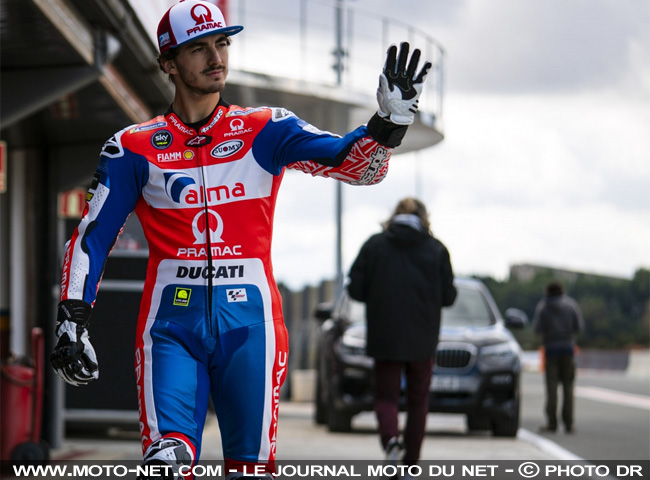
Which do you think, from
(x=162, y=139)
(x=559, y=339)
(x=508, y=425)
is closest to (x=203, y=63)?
(x=162, y=139)

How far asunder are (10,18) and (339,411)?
6.66 m

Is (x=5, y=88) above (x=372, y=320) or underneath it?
above

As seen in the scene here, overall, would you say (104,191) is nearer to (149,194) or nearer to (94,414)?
(149,194)

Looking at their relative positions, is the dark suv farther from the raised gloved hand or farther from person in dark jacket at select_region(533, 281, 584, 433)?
the raised gloved hand

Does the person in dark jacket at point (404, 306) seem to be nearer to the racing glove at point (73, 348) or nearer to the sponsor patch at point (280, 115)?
the sponsor patch at point (280, 115)

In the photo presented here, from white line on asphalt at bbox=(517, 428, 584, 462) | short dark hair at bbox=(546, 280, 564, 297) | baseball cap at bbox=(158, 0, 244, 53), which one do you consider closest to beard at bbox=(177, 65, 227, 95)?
baseball cap at bbox=(158, 0, 244, 53)

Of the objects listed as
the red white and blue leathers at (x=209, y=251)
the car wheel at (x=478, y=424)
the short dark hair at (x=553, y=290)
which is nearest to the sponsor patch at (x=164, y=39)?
the red white and blue leathers at (x=209, y=251)

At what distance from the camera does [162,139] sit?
455 centimetres

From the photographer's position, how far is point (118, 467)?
9297 mm

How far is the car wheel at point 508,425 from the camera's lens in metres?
13.1

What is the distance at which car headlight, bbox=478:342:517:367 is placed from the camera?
43.7ft

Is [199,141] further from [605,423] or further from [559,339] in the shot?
[605,423]

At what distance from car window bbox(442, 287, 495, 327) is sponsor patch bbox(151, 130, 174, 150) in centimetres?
951

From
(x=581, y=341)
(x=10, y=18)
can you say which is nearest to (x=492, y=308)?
(x=10, y=18)
